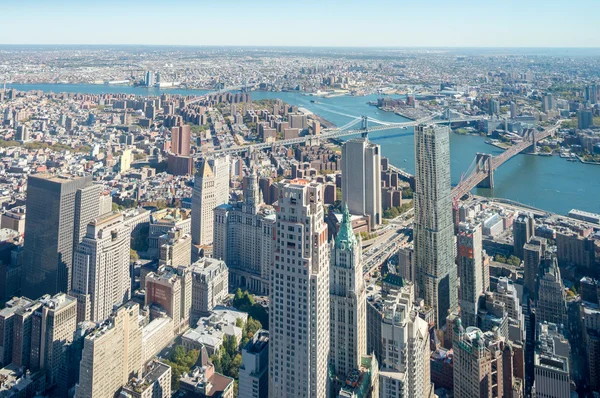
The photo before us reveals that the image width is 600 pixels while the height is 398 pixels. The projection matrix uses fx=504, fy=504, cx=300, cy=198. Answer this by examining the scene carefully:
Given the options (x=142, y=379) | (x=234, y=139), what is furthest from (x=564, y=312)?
(x=234, y=139)

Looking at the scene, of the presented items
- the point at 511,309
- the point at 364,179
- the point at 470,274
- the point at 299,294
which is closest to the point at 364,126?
the point at 364,179

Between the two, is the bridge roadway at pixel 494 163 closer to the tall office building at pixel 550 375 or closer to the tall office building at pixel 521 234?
the tall office building at pixel 521 234

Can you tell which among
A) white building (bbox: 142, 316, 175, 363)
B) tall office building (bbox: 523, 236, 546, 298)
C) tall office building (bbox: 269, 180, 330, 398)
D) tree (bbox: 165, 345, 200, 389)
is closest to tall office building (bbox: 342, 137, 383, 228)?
tall office building (bbox: 523, 236, 546, 298)

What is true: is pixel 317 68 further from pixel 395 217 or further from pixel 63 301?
pixel 63 301

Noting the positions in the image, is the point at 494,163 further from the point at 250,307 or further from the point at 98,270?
the point at 98,270

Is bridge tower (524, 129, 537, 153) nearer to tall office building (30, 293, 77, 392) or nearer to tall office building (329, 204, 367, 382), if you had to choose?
tall office building (329, 204, 367, 382)

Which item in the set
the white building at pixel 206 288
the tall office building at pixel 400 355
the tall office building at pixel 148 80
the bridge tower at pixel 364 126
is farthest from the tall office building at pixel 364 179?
the tall office building at pixel 148 80

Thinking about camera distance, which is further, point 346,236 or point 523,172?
point 523,172
